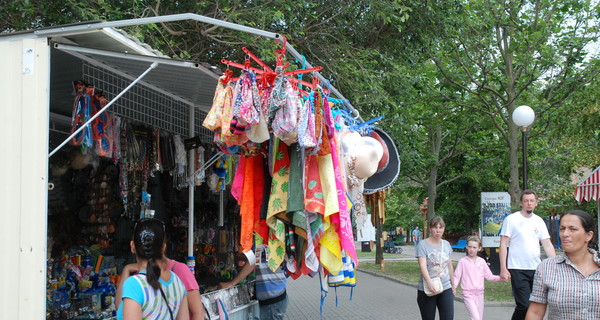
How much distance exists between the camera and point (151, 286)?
3.92m

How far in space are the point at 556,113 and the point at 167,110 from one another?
15971 mm

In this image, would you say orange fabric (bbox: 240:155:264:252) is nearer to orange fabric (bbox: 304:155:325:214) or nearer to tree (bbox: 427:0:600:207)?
orange fabric (bbox: 304:155:325:214)

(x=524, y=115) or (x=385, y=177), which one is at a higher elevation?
(x=524, y=115)

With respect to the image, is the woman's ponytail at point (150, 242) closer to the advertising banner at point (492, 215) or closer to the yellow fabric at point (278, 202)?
the yellow fabric at point (278, 202)

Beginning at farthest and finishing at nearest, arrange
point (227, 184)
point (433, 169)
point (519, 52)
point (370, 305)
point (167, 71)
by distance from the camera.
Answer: point (433, 169), point (519, 52), point (370, 305), point (227, 184), point (167, 71)

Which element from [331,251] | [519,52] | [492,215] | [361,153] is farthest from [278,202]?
[492,215]

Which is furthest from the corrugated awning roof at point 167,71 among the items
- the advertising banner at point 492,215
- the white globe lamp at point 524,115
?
the advertising banner at point 492,215

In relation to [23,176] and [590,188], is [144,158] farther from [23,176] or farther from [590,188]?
[590,188]

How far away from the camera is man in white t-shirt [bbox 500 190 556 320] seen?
26.3 feet

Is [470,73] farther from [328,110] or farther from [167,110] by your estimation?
[328,110]

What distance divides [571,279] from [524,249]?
431 centimetres

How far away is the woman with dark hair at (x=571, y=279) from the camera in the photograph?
12.7 ft

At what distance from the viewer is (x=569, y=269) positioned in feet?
13.2

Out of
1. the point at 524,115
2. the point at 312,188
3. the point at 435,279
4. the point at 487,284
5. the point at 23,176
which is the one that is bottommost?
the point at 487,284
